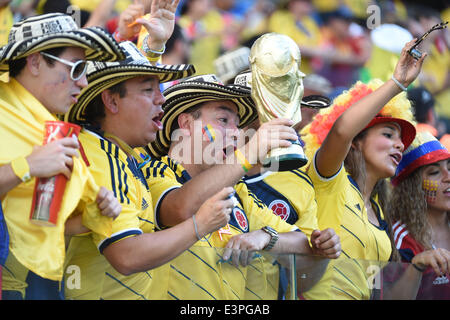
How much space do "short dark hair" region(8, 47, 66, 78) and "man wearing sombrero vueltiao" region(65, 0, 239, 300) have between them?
0.33m

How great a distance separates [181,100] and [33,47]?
107 cm

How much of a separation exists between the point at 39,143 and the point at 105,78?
2.00 feet

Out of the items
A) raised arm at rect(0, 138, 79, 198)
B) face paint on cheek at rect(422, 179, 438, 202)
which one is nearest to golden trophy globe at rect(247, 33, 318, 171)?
raised arm at rect(0, 138, 79, 198)

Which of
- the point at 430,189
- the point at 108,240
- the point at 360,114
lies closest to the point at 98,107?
the point at 108,240

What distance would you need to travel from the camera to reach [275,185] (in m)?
3.85

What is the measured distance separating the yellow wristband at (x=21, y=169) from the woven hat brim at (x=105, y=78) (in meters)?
0.74

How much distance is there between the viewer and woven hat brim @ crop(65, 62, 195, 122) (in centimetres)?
297

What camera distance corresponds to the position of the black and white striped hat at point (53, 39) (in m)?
2.57

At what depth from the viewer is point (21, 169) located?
7.55 ft

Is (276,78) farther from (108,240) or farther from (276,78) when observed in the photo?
(108,240)

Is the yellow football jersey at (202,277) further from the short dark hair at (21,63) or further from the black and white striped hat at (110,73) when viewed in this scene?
the short dark hair at (21,63)

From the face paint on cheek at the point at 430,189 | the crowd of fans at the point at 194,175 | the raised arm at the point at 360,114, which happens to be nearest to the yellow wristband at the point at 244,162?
Answer: the crowd of fans at the point at 194,175
